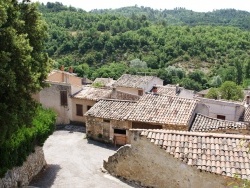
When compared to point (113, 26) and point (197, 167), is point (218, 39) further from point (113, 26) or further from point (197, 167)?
point (197, 167)

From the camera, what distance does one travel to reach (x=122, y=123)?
27.6 meters

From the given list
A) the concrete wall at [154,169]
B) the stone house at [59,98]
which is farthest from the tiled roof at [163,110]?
the concrete wall at [154,169]

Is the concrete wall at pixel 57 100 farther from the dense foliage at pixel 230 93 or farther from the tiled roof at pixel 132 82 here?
the dense foliage at pixel 230 93

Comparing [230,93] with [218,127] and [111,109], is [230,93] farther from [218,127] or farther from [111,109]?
[111,109]

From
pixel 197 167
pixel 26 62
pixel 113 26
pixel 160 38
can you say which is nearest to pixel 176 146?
pixel 197 167

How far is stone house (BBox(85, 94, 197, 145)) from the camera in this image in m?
26.8

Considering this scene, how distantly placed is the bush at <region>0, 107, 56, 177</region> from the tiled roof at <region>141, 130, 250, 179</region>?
19.7ft

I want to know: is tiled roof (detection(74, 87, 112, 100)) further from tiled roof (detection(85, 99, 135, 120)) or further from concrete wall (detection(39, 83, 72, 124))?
tiled roof (detection(85, 99, 135, 120))

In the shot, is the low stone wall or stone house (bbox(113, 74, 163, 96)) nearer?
the low stone wall

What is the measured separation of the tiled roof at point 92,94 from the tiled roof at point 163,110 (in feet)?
14.9

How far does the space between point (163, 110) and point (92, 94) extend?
297 inches

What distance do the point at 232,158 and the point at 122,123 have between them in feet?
43.4

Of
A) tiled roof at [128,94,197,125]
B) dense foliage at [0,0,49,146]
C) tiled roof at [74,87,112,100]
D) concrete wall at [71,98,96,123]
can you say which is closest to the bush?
dense foliage at [0,0,49,146]

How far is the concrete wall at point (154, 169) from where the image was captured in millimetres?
15607
